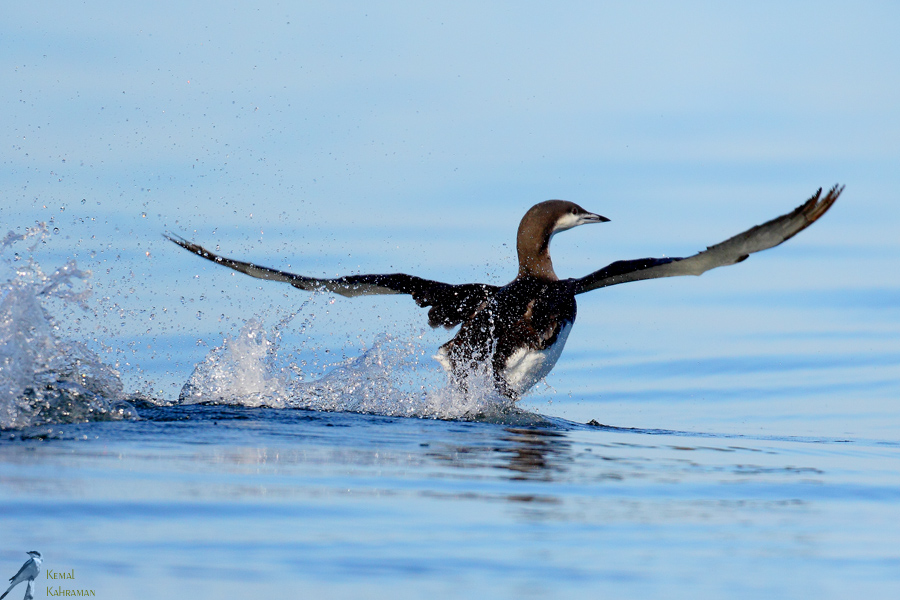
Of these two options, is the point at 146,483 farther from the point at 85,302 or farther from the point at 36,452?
the point at 85,302

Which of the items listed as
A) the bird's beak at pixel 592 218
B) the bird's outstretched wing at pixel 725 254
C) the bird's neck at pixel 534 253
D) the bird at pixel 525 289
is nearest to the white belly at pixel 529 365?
the bird at pixel 525 289

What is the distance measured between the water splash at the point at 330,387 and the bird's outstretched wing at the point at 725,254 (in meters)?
1.38

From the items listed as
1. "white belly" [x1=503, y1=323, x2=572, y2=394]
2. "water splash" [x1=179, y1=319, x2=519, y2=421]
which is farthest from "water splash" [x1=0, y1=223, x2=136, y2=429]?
"white belly" [x1=503, y1=323, x2=572, y2=394]

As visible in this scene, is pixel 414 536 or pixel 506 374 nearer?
pixel 414 536

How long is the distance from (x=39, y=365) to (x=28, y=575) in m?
3.74

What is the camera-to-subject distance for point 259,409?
8.23m

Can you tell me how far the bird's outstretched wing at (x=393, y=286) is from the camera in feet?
33.4

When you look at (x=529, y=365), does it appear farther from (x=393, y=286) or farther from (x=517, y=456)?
(x=517, y=456)

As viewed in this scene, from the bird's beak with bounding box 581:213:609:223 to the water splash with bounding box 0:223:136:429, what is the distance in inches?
215

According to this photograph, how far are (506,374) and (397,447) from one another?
3.13 m

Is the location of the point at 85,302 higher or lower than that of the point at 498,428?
higher

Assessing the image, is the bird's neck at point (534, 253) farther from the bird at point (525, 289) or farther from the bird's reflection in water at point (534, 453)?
the bird's reflection in water at point (534, 453)

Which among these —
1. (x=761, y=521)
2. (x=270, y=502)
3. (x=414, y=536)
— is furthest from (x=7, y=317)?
(x=761, y=521)

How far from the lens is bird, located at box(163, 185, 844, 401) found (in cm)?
861
